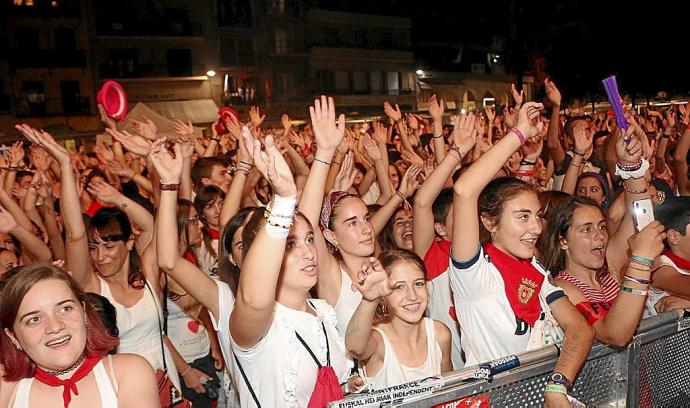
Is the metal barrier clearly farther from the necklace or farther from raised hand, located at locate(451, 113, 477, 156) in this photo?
raised hand, located at locate(451, 113, 477, 156)

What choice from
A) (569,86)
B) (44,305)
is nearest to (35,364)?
(44,305)

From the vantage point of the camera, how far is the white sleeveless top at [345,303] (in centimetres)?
336

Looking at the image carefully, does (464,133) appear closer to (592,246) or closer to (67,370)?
(592,246)

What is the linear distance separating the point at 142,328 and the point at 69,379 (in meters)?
1.41

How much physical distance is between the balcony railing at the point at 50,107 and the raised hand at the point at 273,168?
34.6 m

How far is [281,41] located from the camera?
4344 cm

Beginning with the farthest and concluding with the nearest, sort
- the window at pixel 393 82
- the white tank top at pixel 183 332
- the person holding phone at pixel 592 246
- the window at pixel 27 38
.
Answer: the window at pixel 393 82 → the window at pixel 27 38 → the white tank top at pixel 183 332 → the person holding phone at pixel 592 246

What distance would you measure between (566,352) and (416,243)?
1652 millimetres

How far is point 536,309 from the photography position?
2895 mm

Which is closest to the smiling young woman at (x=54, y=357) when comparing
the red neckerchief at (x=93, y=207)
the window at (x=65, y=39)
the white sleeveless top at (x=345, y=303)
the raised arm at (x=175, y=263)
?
the raised arm at (x=175, y=263)

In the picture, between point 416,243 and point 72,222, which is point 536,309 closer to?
point 416,243

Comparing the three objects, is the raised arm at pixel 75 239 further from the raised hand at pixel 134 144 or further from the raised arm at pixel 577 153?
the raised arm at pixel 577 153

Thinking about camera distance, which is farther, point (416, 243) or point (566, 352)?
point (416, 243)

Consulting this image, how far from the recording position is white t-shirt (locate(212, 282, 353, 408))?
2512 mm
